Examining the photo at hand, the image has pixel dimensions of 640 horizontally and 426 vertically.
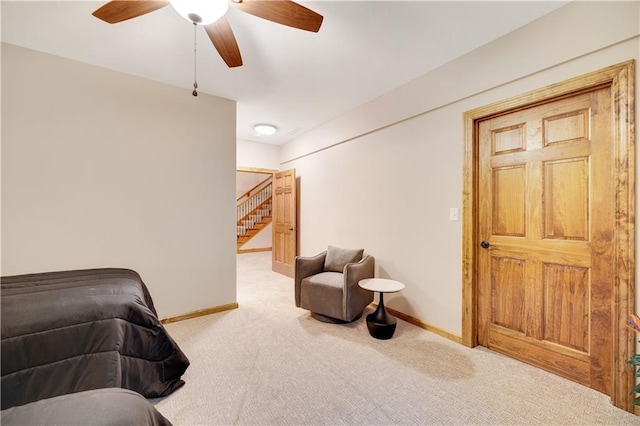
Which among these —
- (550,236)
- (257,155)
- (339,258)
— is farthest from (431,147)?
(257,155)

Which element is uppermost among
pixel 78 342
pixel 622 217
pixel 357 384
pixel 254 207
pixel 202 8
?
pixel 202 8

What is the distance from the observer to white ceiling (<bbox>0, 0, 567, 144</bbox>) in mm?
1961

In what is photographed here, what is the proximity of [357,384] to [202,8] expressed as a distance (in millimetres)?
2539

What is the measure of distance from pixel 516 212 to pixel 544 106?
85 cm

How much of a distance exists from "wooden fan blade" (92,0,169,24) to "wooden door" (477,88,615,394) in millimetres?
2655

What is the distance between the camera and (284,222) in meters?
5.32

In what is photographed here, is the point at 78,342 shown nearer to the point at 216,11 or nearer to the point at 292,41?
the point at 216,11

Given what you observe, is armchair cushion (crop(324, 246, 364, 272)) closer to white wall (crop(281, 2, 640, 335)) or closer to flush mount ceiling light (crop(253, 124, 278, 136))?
white wall (crop(281, 2, 640, 335))

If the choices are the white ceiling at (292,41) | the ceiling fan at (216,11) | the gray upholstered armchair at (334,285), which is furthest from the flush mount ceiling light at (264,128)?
the ceiling fan at (216,11)

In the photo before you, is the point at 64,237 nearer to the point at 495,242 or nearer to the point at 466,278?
the point at 466,278

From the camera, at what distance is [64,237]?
258cm

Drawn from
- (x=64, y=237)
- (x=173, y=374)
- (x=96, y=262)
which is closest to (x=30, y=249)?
(x=64, y=237)

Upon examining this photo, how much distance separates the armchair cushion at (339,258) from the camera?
337cm

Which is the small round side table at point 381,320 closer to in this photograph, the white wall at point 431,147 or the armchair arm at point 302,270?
the white wall at point 431,147
